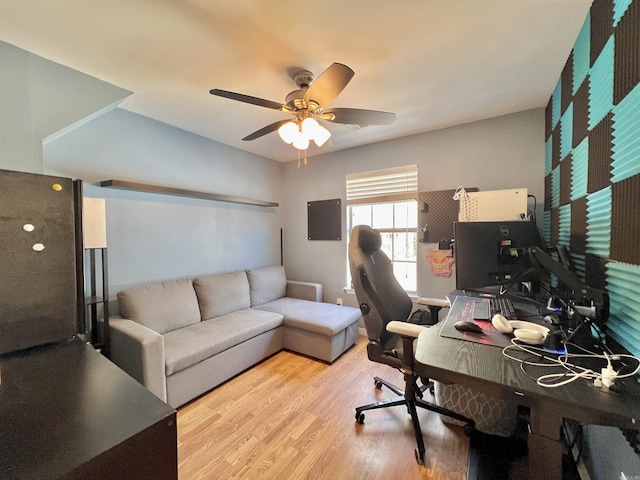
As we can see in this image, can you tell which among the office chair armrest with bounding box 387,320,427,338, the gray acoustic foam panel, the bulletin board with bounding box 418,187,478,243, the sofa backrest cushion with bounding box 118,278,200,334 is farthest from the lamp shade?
the bulletin board with bounding box 418,187,478,243

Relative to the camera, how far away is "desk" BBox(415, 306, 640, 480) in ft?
2.43

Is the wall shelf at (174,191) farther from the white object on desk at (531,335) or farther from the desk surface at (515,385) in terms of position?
the white object on desk at (531,335)

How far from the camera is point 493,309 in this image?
162 centimetres

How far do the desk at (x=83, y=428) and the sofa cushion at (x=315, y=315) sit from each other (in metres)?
1.93

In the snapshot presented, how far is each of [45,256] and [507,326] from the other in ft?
7.21

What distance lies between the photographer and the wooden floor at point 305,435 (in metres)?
1.51

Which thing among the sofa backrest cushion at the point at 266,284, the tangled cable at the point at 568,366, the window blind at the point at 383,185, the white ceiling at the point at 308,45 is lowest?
the sofa backrest cushion at the point at 266,284

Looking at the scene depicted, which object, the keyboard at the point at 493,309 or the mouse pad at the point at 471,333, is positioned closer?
the mouse pad at the point at 471,333

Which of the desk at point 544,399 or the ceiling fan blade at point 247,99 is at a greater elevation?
the ceiling fan blade at point 247,99

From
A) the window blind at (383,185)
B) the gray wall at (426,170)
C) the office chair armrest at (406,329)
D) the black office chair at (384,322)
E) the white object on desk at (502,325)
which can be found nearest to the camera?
the white object on desk at (502,325)

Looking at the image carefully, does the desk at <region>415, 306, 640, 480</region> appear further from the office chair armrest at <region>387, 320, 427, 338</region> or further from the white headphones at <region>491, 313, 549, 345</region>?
the office chair armrest at <region>387, 320, 427, 338</region>

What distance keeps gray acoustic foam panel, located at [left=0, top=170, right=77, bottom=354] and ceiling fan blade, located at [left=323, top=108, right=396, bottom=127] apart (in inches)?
63.0

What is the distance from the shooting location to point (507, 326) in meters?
1.24

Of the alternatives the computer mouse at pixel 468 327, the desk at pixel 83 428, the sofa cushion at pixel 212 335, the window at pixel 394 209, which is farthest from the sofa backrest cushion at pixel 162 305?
the computer mouse at pixel 468 327
